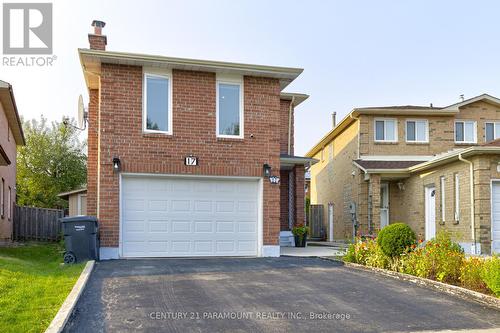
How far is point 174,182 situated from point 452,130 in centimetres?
1542

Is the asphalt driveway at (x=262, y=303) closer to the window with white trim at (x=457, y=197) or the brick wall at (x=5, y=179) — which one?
the window with white trim at (x=457, y=197)

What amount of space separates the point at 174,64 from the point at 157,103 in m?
1.14

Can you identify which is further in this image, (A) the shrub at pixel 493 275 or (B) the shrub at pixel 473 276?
(B) the shrub at pixel 473 276

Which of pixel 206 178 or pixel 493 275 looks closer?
pixel 493 275

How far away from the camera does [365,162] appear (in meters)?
23.8

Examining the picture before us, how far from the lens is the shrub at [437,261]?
32.2ft

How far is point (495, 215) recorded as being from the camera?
17.2 metres

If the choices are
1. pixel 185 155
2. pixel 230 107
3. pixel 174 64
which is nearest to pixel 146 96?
pixel 174 64

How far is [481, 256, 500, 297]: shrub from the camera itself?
26.8 ft

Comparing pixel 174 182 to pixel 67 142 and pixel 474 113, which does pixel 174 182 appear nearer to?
pixel 474 113

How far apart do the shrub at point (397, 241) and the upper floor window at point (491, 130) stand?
1594cm

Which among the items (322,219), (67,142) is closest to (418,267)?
(322,219)

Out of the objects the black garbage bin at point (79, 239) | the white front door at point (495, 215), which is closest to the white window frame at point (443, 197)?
the white front door at point (495, 215)

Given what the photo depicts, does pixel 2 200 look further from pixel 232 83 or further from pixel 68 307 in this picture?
pixel 68 307
